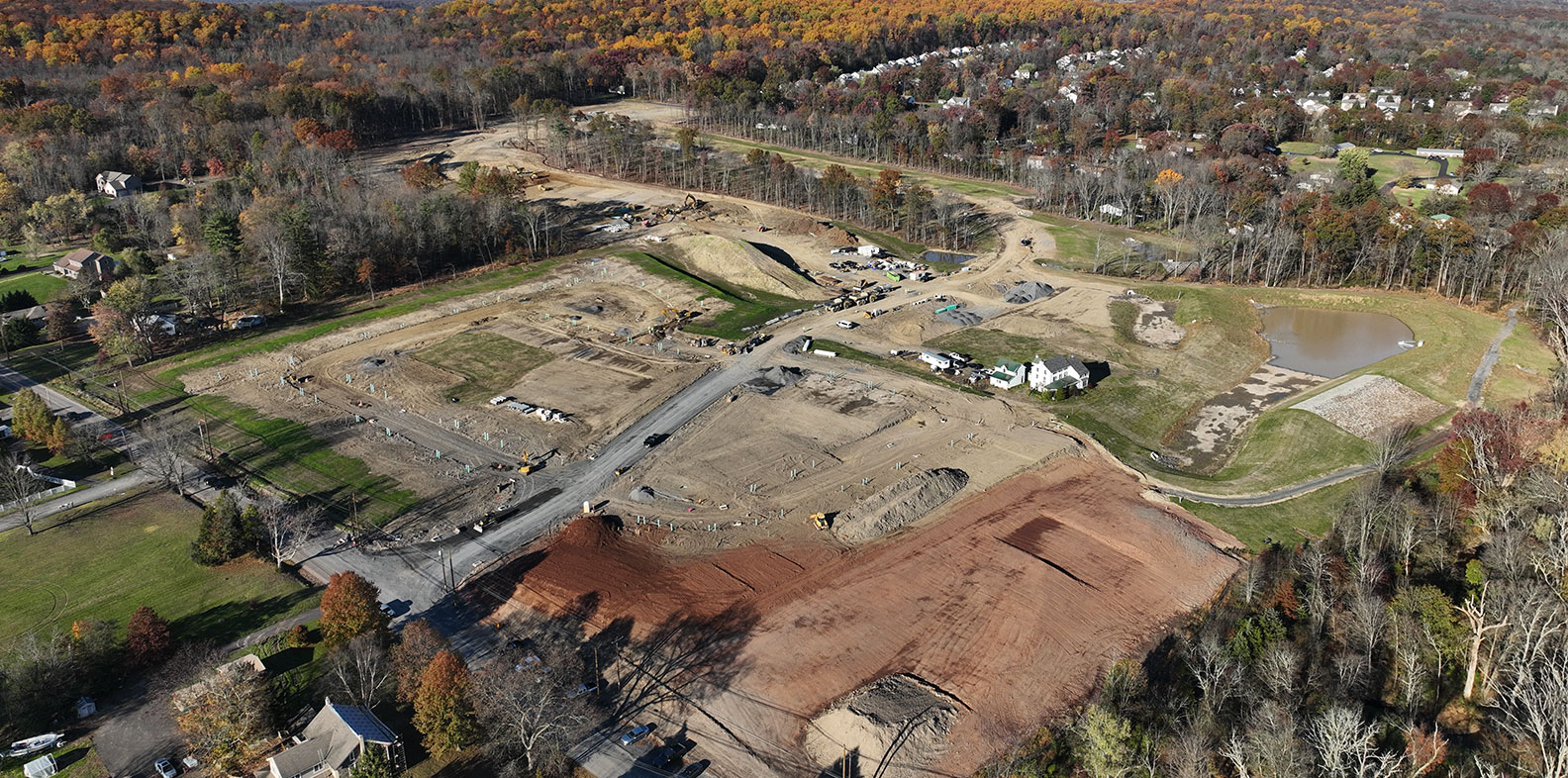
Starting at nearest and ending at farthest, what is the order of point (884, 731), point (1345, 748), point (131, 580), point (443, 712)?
1. point (1345, 748)
2. point (443, 712)
3. point (884, 731)
4. point (131, 580)

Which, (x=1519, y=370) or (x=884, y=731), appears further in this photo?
(x=1519, y=370)

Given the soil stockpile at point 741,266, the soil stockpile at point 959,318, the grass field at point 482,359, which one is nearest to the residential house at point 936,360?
the soil stockpile at point 959,318

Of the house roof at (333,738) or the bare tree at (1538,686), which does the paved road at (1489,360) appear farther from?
the house roof at (333,738)

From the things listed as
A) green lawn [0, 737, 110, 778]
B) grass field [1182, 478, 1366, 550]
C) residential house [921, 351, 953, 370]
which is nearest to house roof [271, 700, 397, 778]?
green lawn [0, 737, 110, 778]

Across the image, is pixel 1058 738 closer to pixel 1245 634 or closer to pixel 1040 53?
pixel 1245 634

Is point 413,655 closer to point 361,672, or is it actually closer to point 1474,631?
point 361,672

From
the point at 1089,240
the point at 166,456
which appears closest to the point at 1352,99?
the point at 1089,240

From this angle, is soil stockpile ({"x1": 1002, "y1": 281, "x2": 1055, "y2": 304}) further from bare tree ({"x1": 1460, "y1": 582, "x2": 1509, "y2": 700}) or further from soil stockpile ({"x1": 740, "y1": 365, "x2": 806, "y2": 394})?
bare tree ({"x1": 1460, "y1": 582, "x2": 1509, "y2": 700})
